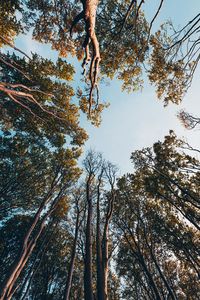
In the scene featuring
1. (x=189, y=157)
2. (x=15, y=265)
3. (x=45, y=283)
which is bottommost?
(x=15, y=265)

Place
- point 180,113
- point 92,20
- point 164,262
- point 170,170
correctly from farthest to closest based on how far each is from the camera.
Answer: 1. point 164,262
2. point 170,170
3. point 180,113
4. point 92,20

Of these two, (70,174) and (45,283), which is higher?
(45,283)

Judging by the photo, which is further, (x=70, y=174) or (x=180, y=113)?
(x=70, y=174)

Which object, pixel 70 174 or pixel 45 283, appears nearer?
pixel 70 174

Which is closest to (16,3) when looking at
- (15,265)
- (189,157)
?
(15,265)

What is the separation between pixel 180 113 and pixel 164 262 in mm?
15723

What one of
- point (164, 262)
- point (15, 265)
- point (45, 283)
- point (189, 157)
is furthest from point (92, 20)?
point (45, 283)

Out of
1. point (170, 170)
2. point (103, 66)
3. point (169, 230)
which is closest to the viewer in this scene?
point (103, 66)

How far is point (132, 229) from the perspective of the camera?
1594 centimetres

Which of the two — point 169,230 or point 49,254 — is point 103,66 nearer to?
point 169,230

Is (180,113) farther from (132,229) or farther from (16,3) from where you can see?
(132,229)

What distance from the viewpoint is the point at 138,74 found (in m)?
8.12

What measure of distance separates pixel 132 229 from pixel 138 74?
39.6 feet

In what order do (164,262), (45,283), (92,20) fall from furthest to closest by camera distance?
(45,283)
(164,262)
(92,20)
